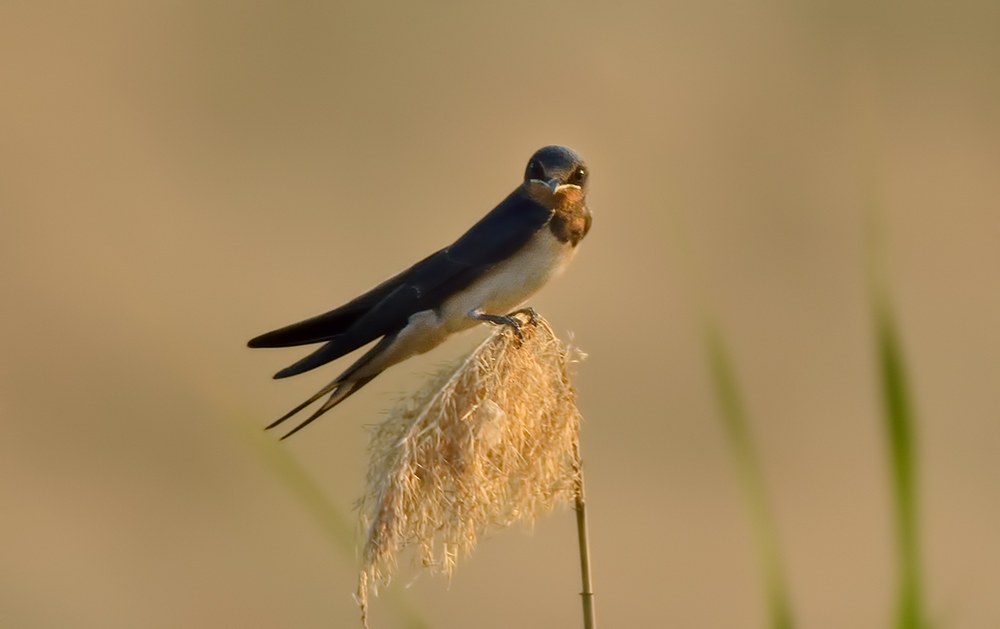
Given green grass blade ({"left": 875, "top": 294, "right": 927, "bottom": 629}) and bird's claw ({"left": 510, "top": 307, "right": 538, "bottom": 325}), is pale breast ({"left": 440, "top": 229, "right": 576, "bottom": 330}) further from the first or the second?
green grass blade ({"left": 875, "top": 294, "right": 927, "bottom": 629})

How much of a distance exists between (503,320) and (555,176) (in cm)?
27

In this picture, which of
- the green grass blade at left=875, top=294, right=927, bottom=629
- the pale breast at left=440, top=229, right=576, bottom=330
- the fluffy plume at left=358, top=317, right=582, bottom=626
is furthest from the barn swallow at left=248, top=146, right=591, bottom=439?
the green grass blade at left=875, top=294, right=927, bottom=629

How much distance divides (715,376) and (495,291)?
0.55 meters

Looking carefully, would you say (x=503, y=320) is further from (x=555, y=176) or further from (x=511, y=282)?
(x=555, y=176)

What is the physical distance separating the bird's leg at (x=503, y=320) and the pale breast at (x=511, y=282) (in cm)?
2

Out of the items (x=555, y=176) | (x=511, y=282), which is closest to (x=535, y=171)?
(x=555, y=176)

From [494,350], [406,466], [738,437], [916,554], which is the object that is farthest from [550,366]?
[916,554]

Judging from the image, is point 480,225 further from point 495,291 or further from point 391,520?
point 391,520

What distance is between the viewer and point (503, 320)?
110 centimetres

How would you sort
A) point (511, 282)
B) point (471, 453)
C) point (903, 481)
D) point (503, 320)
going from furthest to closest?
1. point (511, 282)
2. point (503, 320)
3. point (471, 453)
4. point (903, 481)

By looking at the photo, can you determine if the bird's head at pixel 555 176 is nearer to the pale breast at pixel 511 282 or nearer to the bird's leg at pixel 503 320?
the pale breast at pixel 511 282

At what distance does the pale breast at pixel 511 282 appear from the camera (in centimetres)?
119

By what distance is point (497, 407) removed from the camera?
0.85 m

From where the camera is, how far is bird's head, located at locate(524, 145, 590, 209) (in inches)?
50.3
